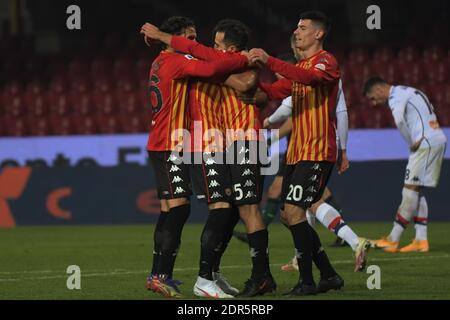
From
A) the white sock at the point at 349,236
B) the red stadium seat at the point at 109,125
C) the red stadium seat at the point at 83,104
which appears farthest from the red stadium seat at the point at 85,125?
the white sock at the point at 349,236

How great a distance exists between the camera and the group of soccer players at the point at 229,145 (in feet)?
24.9

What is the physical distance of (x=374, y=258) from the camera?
10805mm

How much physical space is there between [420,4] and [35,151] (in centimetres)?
869

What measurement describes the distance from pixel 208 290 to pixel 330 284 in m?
0.91

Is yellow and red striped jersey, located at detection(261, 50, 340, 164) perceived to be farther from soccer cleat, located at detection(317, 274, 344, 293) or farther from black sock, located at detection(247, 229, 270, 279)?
soccer cleat, located at detection(317, 274, 344, 293)

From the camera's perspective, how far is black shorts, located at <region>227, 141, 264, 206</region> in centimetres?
763

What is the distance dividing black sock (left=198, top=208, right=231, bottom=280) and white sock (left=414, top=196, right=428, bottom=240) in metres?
4.59

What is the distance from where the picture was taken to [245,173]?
764cm

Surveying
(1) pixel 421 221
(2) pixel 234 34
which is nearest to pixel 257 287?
(2) pixel 234 34

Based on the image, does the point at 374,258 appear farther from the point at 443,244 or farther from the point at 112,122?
the point at 112,122
